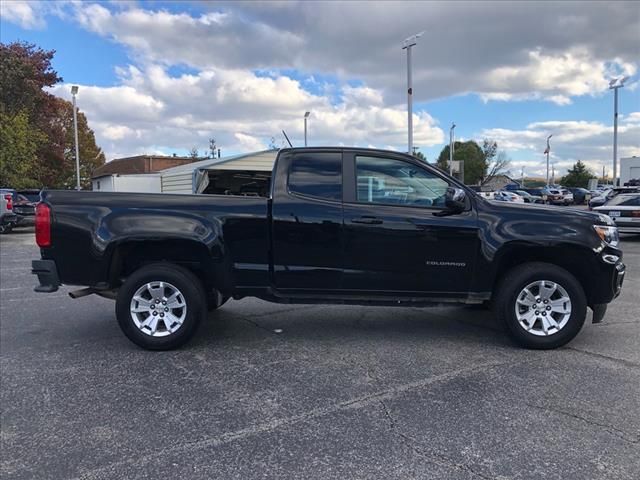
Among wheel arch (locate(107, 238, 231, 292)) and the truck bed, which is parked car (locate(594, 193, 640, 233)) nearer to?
the truck bed

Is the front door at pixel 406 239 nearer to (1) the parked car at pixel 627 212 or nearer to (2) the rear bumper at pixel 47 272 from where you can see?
(2) the rear bumper at pixel 47 272

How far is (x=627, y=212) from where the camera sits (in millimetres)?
14617

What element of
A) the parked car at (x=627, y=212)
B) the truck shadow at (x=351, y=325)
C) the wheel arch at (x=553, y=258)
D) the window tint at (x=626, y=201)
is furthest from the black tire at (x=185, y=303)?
the window tint at (x=626, y=201)

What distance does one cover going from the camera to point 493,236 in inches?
201

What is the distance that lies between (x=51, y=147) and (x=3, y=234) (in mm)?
16793

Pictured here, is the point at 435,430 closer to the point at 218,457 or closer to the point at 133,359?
the point at 218,457

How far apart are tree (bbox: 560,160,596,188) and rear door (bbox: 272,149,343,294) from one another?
85407mm

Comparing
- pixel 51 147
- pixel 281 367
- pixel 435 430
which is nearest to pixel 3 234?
pixel 51 147

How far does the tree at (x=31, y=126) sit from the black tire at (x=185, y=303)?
83.6 ft

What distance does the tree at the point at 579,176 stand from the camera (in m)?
80.9

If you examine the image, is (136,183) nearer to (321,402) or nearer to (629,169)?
(321,402)

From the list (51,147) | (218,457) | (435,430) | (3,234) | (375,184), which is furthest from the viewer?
(51,147)

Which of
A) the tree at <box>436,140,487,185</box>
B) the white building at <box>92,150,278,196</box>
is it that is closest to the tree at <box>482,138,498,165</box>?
the tree at <box>436,140,487,185</box>

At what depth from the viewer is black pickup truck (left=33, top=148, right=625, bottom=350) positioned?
5.07 metres
